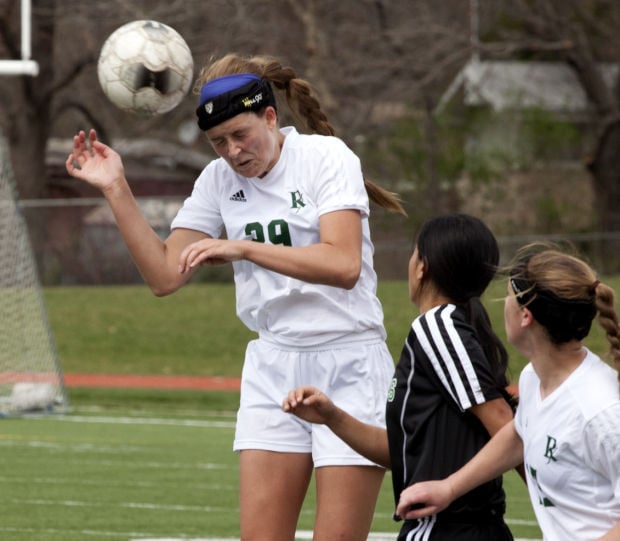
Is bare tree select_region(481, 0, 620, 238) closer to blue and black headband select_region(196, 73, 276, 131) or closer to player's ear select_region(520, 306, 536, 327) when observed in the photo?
blue and black headband select_region(196, 73, 276, 131)

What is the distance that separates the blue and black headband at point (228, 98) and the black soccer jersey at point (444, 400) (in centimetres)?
93

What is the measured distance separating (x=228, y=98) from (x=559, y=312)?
1.35 meters

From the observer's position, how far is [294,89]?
4570mm

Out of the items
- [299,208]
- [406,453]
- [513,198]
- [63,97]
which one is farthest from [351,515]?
[63,97]

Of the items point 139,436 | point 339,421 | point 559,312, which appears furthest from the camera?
point 139,436

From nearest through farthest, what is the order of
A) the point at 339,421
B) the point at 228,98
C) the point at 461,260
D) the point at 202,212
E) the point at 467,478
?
1. the point at 467,478
2. the point at 461,260
3. the point at 339,421
4. the point at 228,98
5. the point at 202,212

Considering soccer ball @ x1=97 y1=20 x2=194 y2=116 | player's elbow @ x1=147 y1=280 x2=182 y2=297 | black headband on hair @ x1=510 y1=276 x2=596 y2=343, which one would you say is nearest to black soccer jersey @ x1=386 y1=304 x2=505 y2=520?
black headband on hair @ x1=510 y1=276 x2=596 y2=343

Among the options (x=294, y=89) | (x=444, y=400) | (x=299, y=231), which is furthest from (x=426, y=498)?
(x=294, y=89)

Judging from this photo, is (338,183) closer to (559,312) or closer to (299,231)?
(299,231)

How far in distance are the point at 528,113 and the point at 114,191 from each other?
22.4m

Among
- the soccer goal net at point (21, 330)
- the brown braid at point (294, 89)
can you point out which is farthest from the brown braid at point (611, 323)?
the soccer goal net at point (21, 330)

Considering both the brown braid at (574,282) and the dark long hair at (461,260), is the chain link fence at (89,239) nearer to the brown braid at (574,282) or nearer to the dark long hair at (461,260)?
the dark long hair at (461,260)

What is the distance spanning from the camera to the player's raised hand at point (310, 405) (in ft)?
12.4

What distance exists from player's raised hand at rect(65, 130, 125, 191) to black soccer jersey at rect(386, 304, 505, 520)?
46.1 inches
